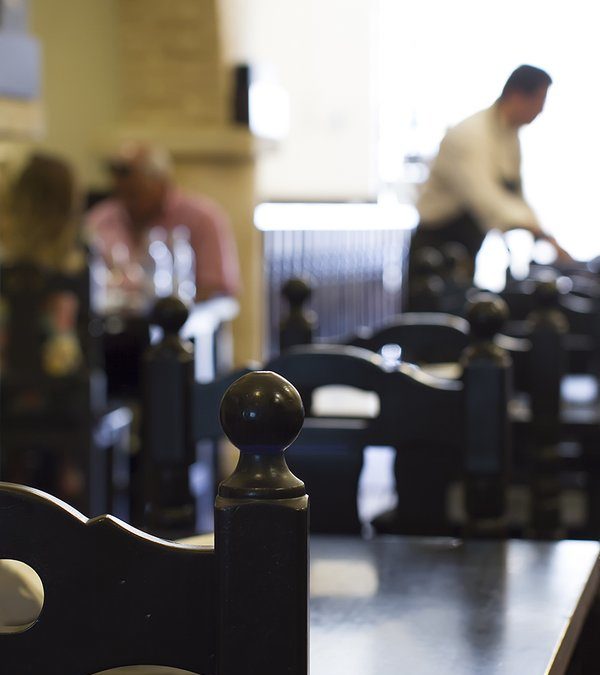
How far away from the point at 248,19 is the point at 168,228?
8.05 feet

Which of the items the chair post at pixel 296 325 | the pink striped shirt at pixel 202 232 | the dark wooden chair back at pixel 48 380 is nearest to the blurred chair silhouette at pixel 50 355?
the dark wooden chair back at pixel 48 380

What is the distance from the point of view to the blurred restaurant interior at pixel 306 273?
1.61 m

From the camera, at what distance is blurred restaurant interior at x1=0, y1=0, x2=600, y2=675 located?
161 cm

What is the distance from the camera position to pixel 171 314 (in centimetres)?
158

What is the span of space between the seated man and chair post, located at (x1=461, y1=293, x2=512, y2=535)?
3.03 meters

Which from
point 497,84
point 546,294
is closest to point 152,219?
point 546,294

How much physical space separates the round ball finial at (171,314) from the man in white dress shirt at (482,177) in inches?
125

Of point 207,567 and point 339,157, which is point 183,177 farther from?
point 207,567

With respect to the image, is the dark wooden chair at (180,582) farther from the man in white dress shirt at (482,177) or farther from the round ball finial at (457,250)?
the man in white dress shirt at (482,177)

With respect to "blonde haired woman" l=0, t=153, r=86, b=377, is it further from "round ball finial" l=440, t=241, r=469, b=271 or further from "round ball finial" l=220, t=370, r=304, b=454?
"round ball finial" l=220, t=370, r=304, b=454

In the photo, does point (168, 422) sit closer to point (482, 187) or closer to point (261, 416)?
point (261, 416)

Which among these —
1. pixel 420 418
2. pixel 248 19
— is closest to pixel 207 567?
pixel 420 418

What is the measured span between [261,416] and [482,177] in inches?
165

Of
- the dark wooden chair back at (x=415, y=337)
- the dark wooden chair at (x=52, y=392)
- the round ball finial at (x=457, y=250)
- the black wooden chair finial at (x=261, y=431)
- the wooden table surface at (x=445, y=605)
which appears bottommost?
the dark wooden chair at (x=52, y=392)
